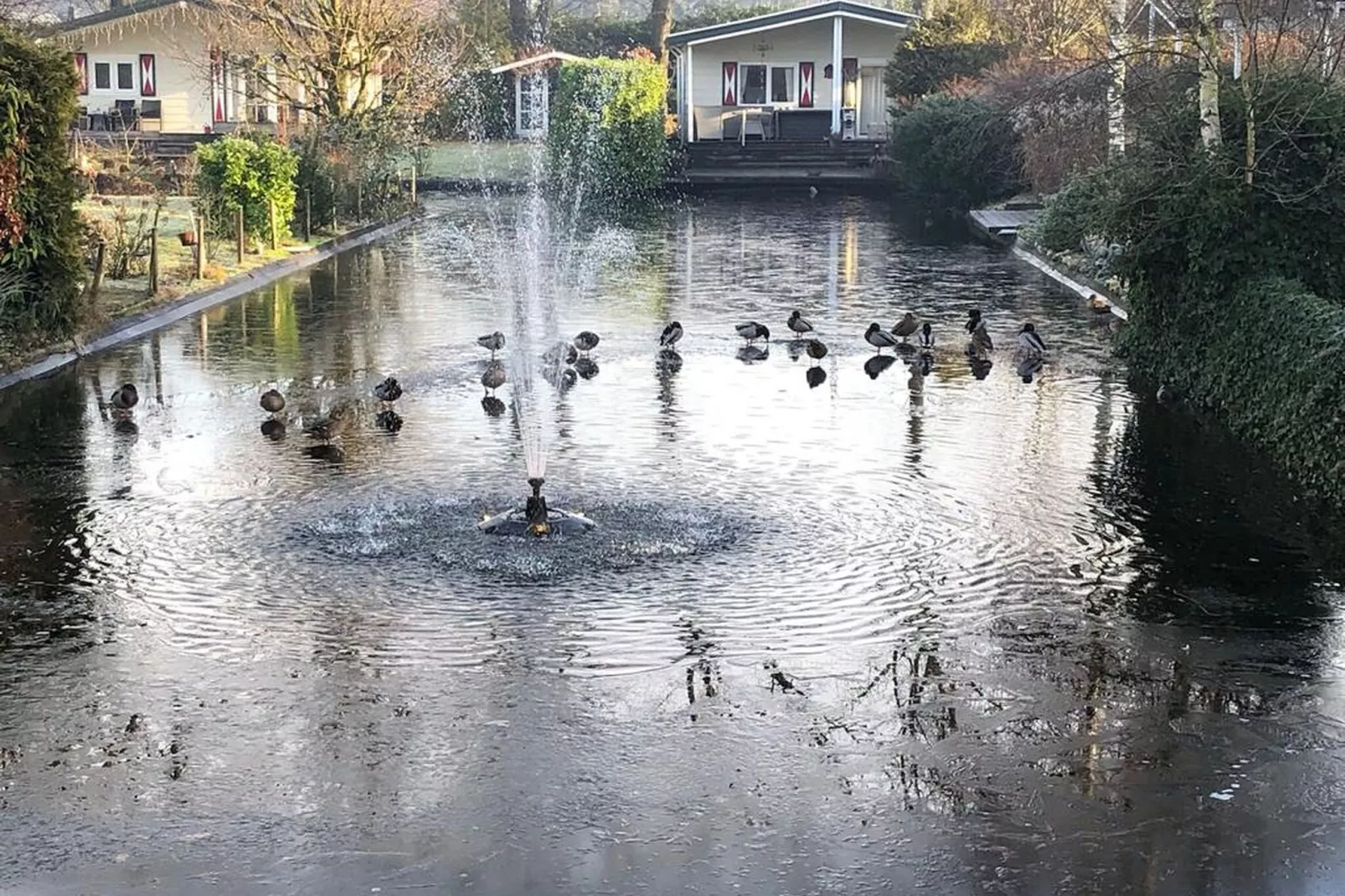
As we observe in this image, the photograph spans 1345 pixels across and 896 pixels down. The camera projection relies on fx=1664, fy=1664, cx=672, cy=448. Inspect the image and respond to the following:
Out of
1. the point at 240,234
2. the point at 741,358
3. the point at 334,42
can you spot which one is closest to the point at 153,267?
the point at 240,234

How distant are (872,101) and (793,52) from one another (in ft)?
10.9

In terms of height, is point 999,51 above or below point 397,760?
above

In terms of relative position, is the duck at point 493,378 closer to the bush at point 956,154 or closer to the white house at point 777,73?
the bush at point 956,154

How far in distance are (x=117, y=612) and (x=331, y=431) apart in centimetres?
505

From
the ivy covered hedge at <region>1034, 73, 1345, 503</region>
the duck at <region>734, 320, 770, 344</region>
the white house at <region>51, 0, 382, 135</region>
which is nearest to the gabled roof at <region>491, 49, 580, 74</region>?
the white house at <region>51, 0, 382, 135</region>

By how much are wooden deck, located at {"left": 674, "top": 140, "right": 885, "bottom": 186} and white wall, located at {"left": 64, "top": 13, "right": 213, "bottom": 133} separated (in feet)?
53.8

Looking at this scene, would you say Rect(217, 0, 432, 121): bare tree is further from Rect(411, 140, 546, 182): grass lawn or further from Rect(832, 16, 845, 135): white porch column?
Rect(832, 16, 845, 135): white porch column

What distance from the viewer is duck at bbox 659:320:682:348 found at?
19.1 metres

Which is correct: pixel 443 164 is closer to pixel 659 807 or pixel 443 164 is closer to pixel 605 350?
pixel 605 350

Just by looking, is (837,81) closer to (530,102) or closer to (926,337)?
(530,102)

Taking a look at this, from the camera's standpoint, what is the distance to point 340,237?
108ft

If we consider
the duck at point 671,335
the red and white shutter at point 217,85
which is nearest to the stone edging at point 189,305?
the duck at point 671,335

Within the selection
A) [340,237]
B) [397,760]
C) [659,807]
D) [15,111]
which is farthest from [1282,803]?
[340,237]

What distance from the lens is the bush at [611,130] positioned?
45719mm
